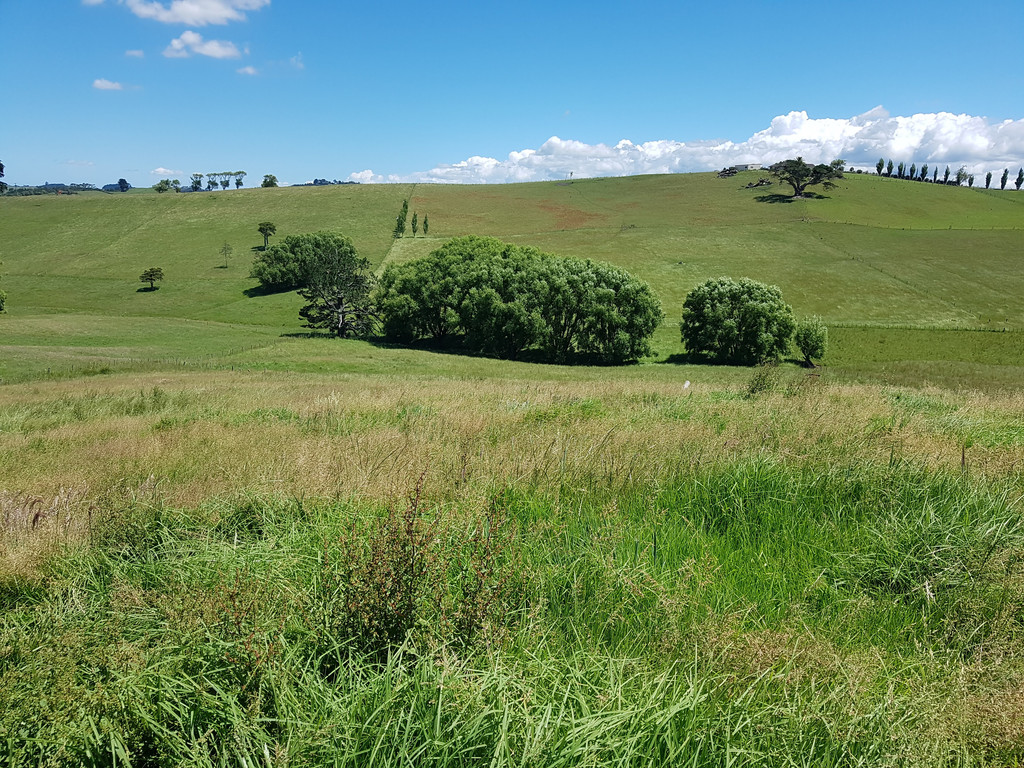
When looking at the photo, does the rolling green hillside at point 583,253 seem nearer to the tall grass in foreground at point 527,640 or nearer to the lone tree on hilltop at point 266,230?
the lone tree on hilltop at point 266,230

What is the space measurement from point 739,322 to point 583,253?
39823 mm

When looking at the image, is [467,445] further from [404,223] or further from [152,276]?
[404,223]

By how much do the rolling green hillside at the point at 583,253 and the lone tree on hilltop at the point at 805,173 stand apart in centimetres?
450

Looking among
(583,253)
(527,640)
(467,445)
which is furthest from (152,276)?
(527,640)

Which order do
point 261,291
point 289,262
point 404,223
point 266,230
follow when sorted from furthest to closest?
1. point 404,223
2. point 266,230
3. point 289,262
4. point 261,291

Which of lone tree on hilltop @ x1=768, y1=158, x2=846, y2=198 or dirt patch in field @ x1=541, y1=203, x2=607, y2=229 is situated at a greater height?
lone tree on hilltop @ x1=768, y1=158, x2=846, y2=198

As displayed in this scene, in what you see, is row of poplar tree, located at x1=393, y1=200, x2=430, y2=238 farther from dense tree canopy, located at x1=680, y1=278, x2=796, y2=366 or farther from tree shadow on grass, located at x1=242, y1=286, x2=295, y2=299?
dense tree canopy, located at x1=680, y1=278, x2=796, y2=366

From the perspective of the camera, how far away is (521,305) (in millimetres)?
60906

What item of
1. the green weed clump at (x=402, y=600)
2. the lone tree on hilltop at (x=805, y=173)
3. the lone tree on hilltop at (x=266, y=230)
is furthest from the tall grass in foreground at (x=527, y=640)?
the lone tree on hilltop at (x=805, y=173)

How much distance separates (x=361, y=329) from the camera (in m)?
69.7

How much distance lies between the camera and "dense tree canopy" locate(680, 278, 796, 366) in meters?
58.1

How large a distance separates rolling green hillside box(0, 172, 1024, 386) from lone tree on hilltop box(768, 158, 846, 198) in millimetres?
4499

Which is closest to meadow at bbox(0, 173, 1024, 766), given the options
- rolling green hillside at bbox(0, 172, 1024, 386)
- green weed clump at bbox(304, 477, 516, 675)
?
green weed clump at bbox(304, 477, 516, 675)

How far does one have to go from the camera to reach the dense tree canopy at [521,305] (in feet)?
197
